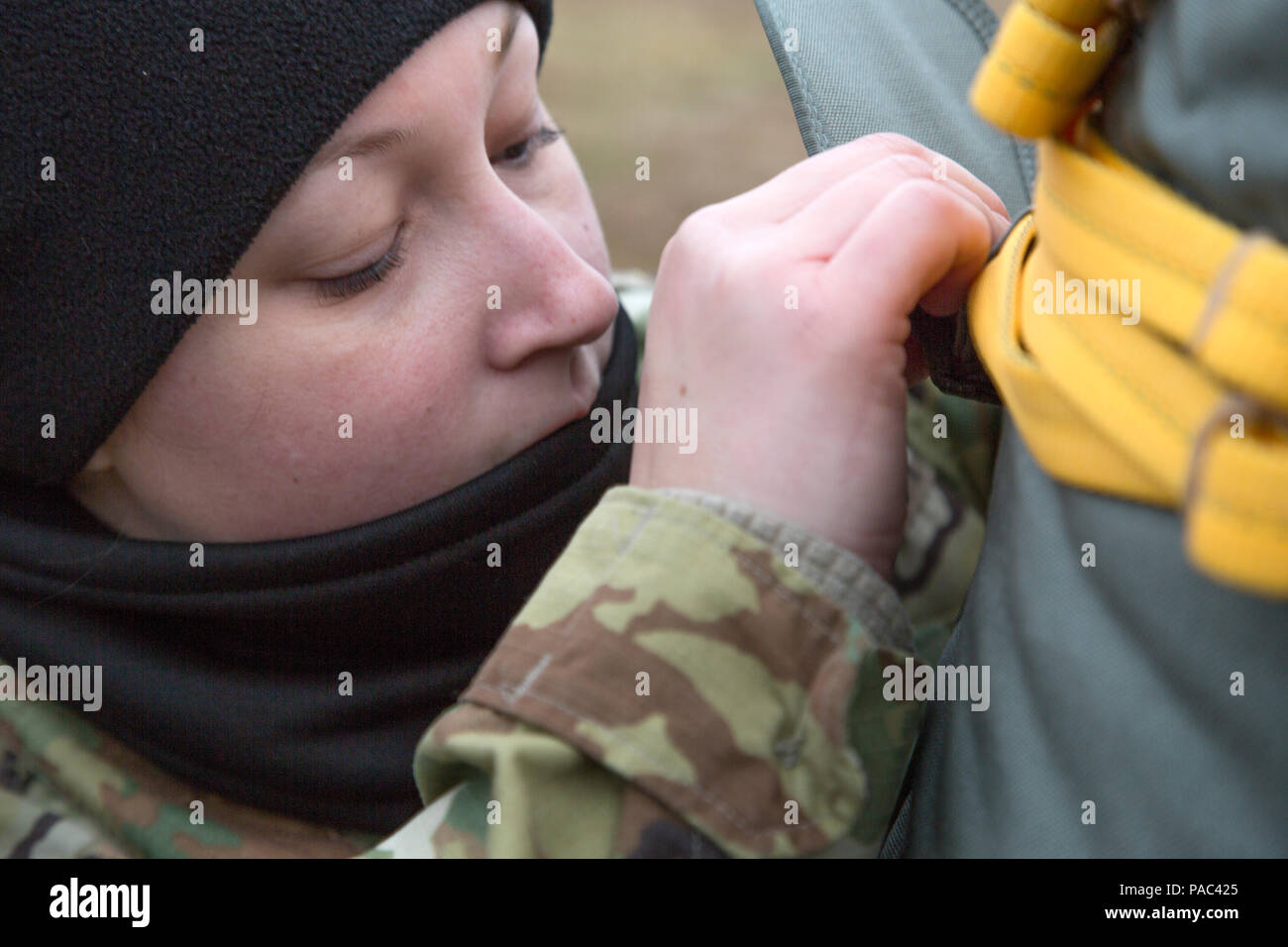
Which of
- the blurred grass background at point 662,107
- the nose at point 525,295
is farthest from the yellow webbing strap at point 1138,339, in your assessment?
the blurred grass background at point 662,107

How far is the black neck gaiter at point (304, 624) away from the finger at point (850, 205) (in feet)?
1.11

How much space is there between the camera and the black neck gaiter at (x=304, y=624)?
35.6 inches

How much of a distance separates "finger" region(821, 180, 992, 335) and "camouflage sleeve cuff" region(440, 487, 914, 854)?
0.42 ft

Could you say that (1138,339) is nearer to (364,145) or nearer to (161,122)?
(364,145)

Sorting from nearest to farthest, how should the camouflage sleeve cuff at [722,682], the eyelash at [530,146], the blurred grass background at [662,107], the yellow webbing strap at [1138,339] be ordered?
the yellow webbing strap at [1138,339] → the camouflage sleeve cuff at [722,682] → the eyelash at [530,146] → the blurred grass background at [662,107]

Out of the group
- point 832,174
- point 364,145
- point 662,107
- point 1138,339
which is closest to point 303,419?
point 364,145

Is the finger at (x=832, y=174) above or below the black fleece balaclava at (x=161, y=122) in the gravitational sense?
below

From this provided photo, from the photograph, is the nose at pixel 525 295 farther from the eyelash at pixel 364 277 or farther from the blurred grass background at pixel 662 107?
the blurred grass background at pixel 662 107

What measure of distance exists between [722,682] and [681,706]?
24mm

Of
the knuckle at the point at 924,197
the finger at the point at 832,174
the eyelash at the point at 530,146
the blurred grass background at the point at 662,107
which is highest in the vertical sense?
the blurred grass background at the point at 662,107

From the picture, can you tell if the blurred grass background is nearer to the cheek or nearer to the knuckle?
the cheek

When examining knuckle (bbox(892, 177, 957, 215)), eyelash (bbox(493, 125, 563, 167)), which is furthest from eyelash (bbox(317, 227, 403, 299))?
knuckle (bbox(892, 177, 957, 215))

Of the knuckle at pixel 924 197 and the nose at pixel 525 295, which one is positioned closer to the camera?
the knuckle at pixel 924 197
